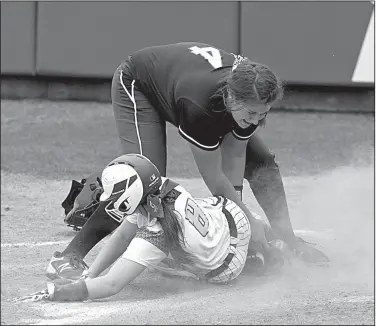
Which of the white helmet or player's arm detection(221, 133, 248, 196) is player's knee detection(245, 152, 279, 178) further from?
the white helmet

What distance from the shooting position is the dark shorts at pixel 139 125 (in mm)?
4555

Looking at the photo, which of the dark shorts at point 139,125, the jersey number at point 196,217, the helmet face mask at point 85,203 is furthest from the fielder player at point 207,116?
the helmet face mask at point 85,203

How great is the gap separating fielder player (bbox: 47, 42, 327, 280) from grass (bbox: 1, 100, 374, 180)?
2.97 meters

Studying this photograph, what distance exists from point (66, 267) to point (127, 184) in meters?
0.66

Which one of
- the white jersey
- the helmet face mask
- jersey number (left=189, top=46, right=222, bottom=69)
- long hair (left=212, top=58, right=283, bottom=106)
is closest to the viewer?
the white jersey

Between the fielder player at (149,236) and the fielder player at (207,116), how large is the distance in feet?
0.96

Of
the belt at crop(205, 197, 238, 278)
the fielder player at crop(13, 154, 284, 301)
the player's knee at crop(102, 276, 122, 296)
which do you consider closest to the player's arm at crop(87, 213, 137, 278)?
the fielder player at crop(13, 154, 284, 301)

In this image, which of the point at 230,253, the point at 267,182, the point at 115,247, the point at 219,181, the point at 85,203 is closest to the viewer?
the point at 115,247

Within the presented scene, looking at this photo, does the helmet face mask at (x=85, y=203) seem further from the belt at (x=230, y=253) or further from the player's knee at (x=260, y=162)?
the belt at (x=230, y=253)

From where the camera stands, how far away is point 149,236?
3.88 m

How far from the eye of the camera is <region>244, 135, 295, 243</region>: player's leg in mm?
4789

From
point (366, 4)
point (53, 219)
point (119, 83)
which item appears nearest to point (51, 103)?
point (366, 4)

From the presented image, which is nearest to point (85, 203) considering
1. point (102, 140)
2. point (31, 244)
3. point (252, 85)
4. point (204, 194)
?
point (31, 244)

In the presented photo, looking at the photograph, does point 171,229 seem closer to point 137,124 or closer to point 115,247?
point 115,247
